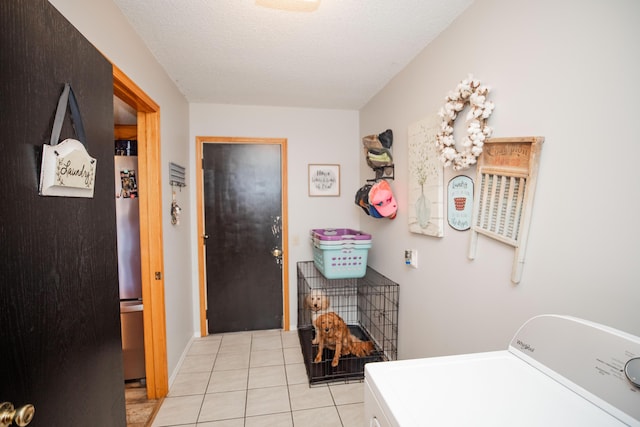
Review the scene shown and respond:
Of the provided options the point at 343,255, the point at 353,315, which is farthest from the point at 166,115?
the point at 353,315

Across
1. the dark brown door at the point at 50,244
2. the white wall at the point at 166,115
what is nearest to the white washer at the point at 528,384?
the dark brown door at the point at 50,244

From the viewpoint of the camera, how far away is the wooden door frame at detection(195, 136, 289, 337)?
286 centimetres

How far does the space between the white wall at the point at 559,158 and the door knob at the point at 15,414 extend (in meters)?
1.62

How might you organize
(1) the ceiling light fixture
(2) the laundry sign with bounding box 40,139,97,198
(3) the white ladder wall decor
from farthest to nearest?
(1) the ceiling light fixture < (3) the white ladder wall decor < (2) the laundry sign with bounding box 40,139,97,198

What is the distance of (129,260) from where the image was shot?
208 centimetres

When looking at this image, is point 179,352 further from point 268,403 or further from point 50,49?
point 50,49

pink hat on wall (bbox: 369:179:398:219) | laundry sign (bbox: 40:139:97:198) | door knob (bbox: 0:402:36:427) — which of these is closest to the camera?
door knob (bbox: 0:402:36:427)

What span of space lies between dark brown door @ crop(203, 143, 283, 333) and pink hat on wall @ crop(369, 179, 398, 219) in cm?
115

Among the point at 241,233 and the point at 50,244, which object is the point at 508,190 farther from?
the point at 241,233

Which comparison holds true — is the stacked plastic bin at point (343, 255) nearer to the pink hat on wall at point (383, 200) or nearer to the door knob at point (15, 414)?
the pink hat on wall at point (383, 200)

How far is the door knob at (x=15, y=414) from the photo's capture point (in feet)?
2.04

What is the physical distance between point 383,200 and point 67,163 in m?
1.89

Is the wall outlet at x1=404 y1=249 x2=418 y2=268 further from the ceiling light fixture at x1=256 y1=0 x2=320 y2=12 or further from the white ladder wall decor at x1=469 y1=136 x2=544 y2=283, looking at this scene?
the ceiling light fixture at x1=256 y1=0 x2=320 y2=12

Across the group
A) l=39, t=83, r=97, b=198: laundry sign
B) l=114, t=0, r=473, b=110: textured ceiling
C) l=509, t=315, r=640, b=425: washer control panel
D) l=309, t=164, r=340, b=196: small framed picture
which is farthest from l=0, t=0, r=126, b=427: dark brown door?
l=309, t=164, r=340, b=196: small framed picture
